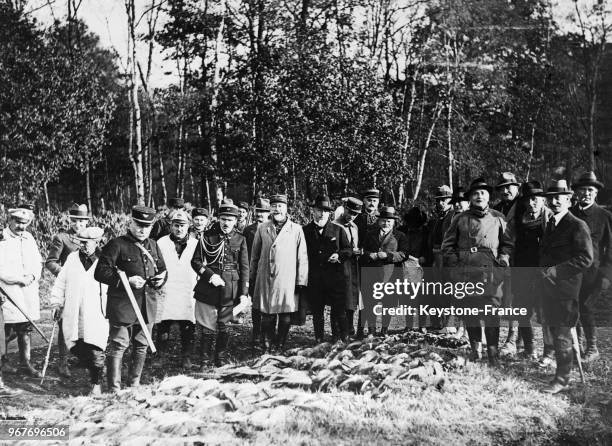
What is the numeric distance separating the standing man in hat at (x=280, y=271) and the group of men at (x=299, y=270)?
14mm

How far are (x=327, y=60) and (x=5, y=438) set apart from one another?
12.3 meters

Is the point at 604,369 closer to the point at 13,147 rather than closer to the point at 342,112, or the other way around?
the point at 342,112

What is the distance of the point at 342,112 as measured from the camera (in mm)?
14422

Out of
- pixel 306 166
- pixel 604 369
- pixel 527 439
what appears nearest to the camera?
pixel 527 439

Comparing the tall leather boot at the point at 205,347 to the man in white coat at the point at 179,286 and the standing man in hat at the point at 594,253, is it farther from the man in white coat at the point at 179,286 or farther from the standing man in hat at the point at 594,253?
the standing man in hat at the point at 594,253

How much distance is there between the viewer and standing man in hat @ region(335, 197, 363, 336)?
24.2 ft

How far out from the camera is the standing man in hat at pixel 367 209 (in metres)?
7.73

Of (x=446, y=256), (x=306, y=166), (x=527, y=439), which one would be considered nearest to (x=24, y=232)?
(x=446, y=256)

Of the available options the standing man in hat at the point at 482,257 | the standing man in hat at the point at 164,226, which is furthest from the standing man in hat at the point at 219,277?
the standing man in hat at the point at 482,257

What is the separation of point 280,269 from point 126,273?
2129mm

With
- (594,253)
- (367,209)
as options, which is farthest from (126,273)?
(594,253)

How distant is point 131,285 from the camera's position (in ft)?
18.4

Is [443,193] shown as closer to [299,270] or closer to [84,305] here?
[299,270]

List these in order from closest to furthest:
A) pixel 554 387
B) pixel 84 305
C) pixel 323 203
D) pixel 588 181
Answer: pixel 554 387, pixel 84 305, pixel 588 181, pixel 323 203
